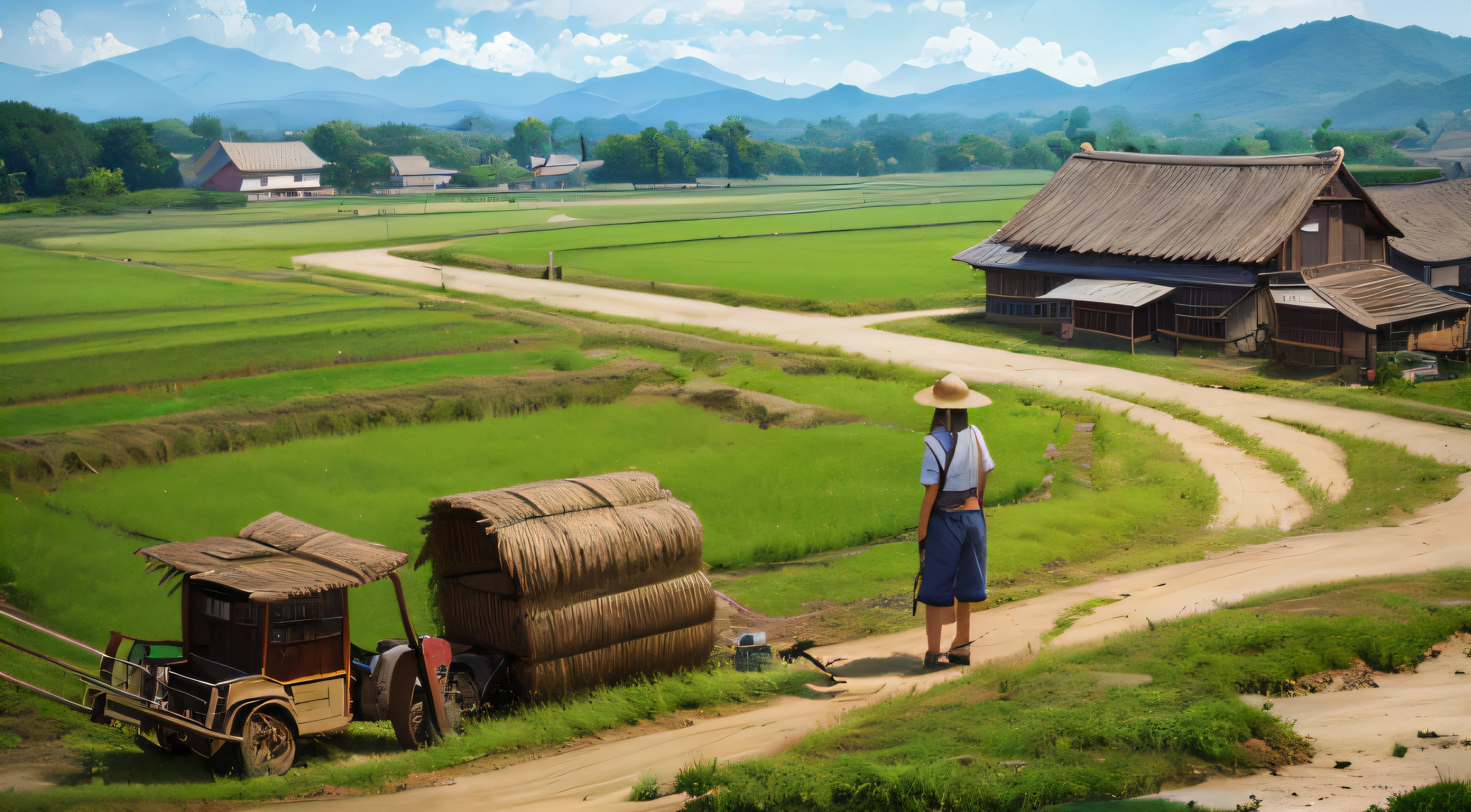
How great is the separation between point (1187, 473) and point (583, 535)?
1371 cm

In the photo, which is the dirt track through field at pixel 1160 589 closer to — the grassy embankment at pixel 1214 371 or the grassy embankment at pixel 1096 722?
the grassy embankment at pixel 1096 722

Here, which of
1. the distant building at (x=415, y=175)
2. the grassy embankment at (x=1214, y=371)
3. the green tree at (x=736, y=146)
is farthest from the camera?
the green tree at (x=736, y=146)

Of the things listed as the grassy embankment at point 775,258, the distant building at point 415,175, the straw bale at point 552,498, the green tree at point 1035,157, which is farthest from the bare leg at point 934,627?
the green tree at point 1035,157

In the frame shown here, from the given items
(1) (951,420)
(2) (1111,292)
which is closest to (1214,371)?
(2) (1111,292)

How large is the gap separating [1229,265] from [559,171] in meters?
111

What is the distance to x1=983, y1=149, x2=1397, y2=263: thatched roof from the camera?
32.1 metres

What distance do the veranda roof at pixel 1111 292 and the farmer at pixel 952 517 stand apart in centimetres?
2508

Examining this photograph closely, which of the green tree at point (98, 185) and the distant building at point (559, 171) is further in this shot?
the distant building at point (559, 171)

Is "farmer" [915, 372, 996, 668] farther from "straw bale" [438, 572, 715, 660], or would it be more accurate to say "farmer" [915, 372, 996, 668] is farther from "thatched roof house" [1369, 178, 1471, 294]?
"thatched roof house" [1369, 178, 1471, 294]

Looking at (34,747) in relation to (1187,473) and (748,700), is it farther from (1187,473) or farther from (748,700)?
(1187,473)

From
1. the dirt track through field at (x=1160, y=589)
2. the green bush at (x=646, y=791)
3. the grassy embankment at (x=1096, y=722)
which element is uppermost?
the grassy embankment at (x=1096, y=722)

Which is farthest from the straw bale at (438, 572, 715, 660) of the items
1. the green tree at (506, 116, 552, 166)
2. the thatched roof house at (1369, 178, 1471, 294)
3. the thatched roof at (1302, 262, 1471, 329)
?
the green tree at (506, 116, 552, 166)

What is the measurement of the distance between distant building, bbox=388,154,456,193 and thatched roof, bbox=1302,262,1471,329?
94593 mm

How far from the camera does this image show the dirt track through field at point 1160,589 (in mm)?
7492
